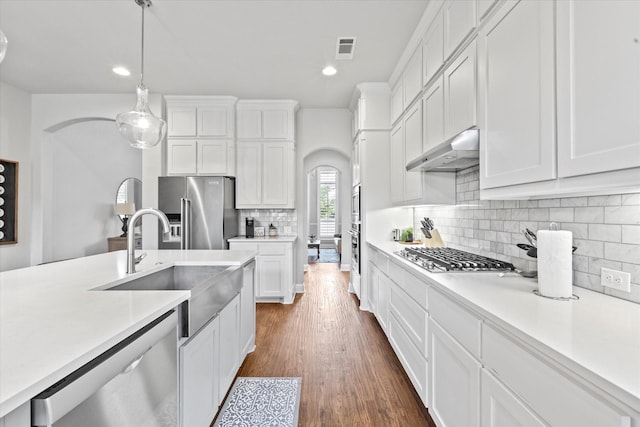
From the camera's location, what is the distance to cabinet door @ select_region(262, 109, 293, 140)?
4.58m

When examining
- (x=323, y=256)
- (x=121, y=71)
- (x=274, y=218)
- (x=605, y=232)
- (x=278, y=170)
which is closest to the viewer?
(x=605, y=232)

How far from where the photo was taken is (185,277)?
2158mm

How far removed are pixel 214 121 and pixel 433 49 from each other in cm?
321

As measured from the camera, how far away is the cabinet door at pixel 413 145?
2.81 m

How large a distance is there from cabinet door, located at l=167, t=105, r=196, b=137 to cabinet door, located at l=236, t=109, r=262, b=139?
0.67m

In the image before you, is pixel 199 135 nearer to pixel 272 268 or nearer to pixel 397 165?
pixel 272 268

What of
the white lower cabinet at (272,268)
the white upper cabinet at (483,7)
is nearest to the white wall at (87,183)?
the white lower cabinet at (272,268)

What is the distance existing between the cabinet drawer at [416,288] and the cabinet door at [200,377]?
122 cm

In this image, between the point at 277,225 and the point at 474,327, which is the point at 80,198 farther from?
the point at 474,327

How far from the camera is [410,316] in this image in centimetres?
211

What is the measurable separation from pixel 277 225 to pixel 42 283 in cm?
359

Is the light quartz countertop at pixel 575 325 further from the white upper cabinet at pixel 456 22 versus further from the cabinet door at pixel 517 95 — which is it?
the white upper cabinet at pixel 456 22

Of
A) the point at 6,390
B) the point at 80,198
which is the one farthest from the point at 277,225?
the point at 6,390

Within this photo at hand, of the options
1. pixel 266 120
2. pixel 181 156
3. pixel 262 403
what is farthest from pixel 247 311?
→ pixel 266 120
